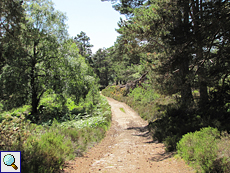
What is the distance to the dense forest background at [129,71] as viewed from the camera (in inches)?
262

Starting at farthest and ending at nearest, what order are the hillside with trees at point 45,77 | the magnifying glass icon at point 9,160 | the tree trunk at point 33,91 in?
the tree trunk at point 33,91, the hillside with trees at point 45,77, the magnifying glass icon at point 9,160

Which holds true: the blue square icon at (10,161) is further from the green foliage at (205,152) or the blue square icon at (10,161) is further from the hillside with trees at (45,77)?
the hillside with trees at (45,77)

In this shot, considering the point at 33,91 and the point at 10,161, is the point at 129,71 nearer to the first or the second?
the point at 33,91

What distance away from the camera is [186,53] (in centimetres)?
928

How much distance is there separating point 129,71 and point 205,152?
1716 centimetres

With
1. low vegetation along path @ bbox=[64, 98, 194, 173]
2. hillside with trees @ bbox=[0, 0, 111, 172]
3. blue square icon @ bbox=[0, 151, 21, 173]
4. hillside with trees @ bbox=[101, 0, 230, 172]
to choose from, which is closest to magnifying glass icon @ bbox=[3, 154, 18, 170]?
blue square icon @ bbox=[0, 151, 21, 173]

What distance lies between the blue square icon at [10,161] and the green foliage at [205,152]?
4.54 meters

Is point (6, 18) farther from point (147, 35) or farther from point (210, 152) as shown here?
point (210, 152)

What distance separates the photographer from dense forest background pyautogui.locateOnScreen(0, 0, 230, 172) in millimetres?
6645

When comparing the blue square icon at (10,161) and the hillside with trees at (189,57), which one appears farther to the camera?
the hillside with trees at (189,57)

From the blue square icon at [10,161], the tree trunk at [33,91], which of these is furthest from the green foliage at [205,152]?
the tree trunk at [33,91]

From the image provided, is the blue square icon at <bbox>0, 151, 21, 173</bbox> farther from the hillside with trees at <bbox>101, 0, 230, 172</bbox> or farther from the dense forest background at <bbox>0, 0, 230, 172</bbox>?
the hillside with trees at <bbox>101, 0, 230, 172</bbox>

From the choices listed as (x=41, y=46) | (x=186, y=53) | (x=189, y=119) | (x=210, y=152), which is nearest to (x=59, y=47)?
(x=41, y=46)

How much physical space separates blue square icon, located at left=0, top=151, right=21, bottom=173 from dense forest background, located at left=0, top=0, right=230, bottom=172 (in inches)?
7.8
